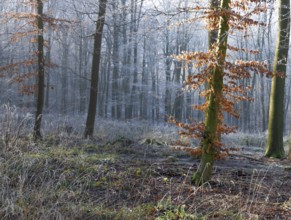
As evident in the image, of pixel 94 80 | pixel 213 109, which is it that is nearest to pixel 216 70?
pixel 213 109

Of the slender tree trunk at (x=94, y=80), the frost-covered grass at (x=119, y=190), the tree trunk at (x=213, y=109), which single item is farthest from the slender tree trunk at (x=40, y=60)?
the tree trunk at (x=213, y=109)

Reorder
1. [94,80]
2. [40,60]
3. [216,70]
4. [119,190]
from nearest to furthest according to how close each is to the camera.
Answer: [119,190], [216,70], [40,60], [94,80]

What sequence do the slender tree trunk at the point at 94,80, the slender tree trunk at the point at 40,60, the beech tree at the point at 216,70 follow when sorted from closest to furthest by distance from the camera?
the beech tree at the point at 216,70 → the slender tree trunk at the point at 40,60 → the slender tree trunk at the point at 94,80

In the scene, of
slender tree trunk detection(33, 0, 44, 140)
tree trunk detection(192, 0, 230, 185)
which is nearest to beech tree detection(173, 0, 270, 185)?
tree trunk detection(192, 0, 230, 185)

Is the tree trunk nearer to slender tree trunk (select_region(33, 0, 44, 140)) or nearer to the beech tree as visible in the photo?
the beech tree

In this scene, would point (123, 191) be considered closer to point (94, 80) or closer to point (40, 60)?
point (40, 60)

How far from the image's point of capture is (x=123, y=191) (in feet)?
18.4

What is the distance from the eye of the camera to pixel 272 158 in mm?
10695

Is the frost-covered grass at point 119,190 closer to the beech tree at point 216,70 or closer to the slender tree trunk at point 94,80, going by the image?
the beech tree at point 216,70

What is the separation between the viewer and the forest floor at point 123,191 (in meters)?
4.43

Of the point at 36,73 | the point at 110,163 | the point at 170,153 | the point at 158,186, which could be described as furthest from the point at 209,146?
the point at 36,73

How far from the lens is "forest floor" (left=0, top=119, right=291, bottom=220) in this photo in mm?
4434

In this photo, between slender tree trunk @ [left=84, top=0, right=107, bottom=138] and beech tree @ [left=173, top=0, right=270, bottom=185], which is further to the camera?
slender tree trunk @ [left=84, top=0, right=107, bottom=138]

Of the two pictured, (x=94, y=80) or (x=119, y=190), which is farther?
(x=94, y=80)
